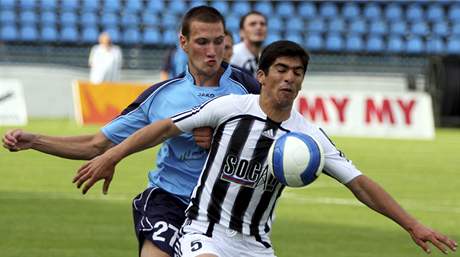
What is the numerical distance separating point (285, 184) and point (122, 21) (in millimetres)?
29608

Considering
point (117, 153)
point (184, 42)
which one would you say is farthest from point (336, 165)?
point (184, 42)

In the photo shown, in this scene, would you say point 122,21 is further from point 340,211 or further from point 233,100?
point 233,100

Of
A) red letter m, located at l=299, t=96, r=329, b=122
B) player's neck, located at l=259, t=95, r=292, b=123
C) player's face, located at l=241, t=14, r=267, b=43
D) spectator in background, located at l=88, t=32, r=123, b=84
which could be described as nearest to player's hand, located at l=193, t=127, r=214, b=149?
player's neck, located at l=259, t=95, r=292, b=123

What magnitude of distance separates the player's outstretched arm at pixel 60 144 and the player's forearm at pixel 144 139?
0.63 meters

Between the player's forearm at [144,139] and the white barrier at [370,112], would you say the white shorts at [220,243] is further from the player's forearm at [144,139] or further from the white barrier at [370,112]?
the white barrier at [370,112]

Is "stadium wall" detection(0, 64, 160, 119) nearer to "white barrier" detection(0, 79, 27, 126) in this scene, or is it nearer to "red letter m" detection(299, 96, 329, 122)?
"white barrier" detection(0, 79, 27, 126)

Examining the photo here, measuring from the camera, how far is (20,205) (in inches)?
517

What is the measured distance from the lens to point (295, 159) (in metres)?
6.07

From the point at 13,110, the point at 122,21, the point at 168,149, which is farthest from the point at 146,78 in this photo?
the point at 168,149

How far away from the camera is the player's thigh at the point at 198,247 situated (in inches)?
250

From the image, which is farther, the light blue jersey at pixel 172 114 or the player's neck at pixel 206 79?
the player's neck at pixel 206 79

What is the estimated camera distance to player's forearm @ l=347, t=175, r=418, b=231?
626 cm

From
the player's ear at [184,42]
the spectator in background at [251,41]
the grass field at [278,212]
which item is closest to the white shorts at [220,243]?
the player's ear at [184,42]

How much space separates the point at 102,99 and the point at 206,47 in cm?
2131
